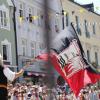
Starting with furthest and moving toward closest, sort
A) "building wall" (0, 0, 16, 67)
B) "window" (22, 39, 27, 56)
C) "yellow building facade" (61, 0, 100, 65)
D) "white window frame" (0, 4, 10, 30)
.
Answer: "yellow building facade" (61, 0, 100, 65)
"window" (22, 39, 27, 56)
"white window frame" (0, 4, 10, 30)
"building wall" (0, 0, 16, 67)

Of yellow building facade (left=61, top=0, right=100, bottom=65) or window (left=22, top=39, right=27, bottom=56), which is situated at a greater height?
yellow building facade (left=61, top=0, right=100, bottom=65)

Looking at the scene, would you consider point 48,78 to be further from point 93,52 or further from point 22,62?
point 93,52

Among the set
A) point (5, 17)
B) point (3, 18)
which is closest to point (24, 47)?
point (5, 17)

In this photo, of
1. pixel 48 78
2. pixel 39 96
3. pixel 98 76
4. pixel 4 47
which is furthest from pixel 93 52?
pixel 48 78

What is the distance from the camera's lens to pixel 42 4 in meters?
1.37

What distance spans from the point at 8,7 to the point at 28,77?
4.70 metres

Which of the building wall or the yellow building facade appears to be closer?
the building wall

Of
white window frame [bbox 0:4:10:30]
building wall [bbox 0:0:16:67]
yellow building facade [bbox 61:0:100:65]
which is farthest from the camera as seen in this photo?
yellow building facade [bbox 61:0:100:65]

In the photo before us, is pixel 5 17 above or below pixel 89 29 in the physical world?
below

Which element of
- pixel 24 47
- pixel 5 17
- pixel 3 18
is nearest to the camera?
pixel 3 18

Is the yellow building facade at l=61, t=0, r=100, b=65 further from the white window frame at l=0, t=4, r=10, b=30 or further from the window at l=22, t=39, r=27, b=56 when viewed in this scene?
the white window frame at l=0, t=4, r=10, b=30

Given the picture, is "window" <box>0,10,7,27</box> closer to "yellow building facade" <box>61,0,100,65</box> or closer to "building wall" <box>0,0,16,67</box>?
"building wall" <box>0,0,16,67</box>

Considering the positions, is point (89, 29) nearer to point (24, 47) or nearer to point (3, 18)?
point (24, 47)

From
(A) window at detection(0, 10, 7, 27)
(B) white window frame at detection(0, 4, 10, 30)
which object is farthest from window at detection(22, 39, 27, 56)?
(A) window at detection(0, 10, 7, 27)
